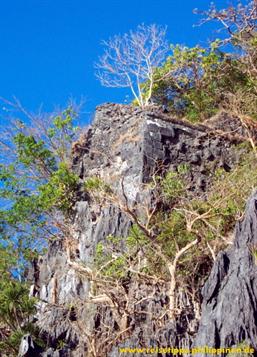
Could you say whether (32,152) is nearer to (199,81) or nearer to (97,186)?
(97,186)

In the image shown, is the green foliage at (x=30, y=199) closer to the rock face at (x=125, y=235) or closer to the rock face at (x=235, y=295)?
the rock face at (x=125, y=235)

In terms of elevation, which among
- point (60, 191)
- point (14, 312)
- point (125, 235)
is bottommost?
point (14, 312)

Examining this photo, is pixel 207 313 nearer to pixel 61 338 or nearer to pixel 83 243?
pixel 61 338

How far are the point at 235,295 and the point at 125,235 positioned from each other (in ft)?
16.5

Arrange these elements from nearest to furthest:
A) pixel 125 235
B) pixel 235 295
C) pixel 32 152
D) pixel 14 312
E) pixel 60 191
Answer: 1. pixel 235 295
2. pixel 14 312
3. pixel 125 235
4. pixel 60 191
5. pixel 32 152

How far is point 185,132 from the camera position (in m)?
16.0

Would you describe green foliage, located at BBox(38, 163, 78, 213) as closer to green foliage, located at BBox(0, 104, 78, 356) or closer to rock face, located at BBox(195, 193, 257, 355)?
green foliage, located at BBox(0, 104, 78, 356)

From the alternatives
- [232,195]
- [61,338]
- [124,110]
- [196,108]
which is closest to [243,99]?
[196,108]

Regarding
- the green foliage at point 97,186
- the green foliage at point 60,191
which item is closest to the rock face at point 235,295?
the green foliage at point 97,186

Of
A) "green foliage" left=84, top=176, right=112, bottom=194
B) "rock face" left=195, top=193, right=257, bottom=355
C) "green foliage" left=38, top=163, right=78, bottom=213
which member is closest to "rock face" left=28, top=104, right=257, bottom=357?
"rock face" left=195, top=193, right=257, bottom=355

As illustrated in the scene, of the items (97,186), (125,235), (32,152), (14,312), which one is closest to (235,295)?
(125,235)

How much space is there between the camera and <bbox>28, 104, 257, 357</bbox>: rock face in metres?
8.66

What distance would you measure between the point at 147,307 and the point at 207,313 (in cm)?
274

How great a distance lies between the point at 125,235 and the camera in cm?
1326
